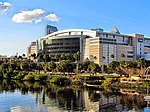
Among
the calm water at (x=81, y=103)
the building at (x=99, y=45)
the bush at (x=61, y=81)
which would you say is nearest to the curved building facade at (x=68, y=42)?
the building at (x=99, y=45)

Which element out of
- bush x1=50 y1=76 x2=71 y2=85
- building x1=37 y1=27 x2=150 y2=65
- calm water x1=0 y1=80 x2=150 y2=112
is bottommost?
calm water x1=0 y1=80 x2=150 y2=112

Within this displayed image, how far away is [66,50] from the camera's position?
614ft

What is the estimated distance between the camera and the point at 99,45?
6855 inches

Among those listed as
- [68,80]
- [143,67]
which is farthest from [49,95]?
[143,67]

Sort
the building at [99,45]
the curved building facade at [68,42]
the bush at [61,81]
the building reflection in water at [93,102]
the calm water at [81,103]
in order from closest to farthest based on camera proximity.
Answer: the calm water at [81,103], the building reflection in water at [93,102], the bush at [61,81], the building at [99,45], the curved building facade at [68,42]

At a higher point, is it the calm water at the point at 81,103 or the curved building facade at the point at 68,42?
the curved building facade at the point at 68,42

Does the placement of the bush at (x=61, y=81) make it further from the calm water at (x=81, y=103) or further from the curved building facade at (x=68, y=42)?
the curved building facade at (x=68, y=42)

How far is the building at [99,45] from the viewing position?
17662 centimetres

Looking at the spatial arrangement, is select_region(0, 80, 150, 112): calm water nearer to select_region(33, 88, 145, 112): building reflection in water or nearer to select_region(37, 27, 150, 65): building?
select_region(33, 88, 145, 112): building reflection in water

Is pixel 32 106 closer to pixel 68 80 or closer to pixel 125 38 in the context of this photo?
pixel 68 80

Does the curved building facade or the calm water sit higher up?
the curved building facade

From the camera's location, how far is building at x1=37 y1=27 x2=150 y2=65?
177m

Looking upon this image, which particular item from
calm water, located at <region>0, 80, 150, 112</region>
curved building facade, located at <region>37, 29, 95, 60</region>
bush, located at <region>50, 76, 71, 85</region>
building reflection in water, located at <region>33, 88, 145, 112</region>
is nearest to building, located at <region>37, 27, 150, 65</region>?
curved building facade, located at <region>37, 29, 95, 60</region>

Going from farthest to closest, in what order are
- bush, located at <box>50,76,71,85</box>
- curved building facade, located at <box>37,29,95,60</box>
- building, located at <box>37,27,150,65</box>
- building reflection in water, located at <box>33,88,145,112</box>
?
curved building facade, located at <box>37,29,95,60</box> → building, located at <box>37,27,150,65</box> → bush, located at <box>50,76,71,85</box> → building reflection in water, located at <box>33,88,145,112</box>
